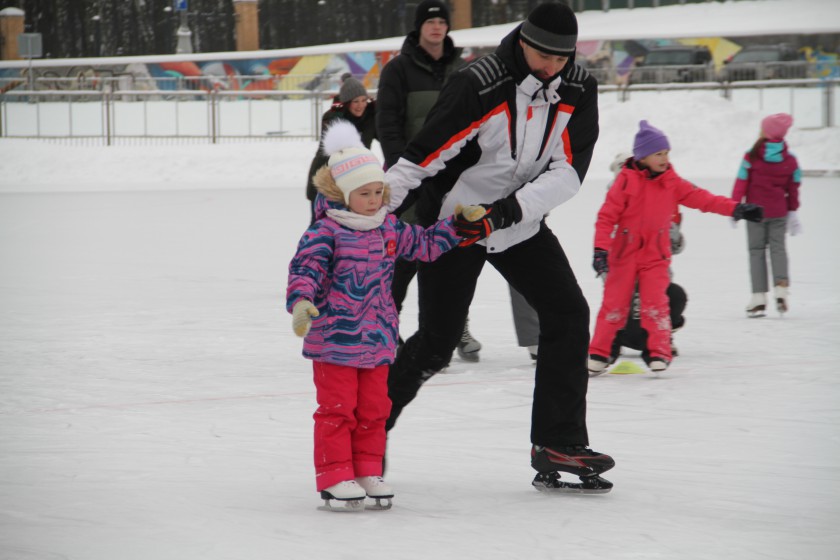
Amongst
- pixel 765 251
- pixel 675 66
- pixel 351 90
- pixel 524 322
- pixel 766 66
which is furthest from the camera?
pixel 675 66

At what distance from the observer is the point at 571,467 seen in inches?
148

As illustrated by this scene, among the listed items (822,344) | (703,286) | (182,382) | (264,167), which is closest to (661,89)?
(264,167)

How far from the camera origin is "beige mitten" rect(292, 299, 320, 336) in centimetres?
329

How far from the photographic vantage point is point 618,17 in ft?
129

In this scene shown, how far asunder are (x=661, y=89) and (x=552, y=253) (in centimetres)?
2182

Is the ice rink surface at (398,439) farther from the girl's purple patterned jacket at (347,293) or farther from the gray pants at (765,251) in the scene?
the girl's purple patterned jacket at (347,293)

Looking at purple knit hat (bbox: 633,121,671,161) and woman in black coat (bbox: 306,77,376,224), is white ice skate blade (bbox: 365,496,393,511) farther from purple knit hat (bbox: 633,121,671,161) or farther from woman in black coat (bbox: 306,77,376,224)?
woman in black coat (bbox: 306,77,376,224)

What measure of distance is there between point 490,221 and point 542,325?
1.58 feet

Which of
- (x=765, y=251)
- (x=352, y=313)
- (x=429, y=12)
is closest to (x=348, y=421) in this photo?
(x=352, y=313)

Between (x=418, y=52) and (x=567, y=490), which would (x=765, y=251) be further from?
(x=567, y=490)

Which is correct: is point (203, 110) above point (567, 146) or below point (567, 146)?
above

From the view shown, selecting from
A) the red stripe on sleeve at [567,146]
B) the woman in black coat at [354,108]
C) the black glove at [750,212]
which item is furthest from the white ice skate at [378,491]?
the woman in black coat at [354,108]

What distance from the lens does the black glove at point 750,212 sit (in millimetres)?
5188

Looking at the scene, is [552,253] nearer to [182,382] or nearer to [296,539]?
[296,539]
